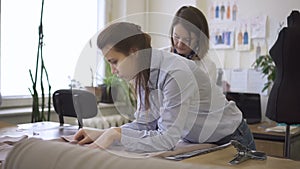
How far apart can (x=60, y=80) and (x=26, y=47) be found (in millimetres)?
427

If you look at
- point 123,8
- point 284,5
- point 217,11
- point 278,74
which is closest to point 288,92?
point 278,74

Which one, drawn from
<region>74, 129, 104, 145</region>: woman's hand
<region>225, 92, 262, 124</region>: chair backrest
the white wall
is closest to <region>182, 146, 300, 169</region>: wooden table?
<region>74, 129, 104, 145</region>: woman's hand

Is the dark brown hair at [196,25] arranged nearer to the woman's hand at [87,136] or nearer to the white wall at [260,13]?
the woman's hand at [87,136]

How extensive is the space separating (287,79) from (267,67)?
2.54 ft

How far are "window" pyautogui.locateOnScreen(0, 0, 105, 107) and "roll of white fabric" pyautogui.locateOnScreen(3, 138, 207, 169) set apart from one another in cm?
225

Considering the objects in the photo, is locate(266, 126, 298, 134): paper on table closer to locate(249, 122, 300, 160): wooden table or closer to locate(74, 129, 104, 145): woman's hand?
locate(249, 122, 300, 160): wooden table

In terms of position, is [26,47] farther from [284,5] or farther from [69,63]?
[284,5]

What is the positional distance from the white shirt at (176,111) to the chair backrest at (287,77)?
3.55 feet

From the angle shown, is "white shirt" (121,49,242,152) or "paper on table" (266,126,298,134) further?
"paper on table" (266,126,298,134)

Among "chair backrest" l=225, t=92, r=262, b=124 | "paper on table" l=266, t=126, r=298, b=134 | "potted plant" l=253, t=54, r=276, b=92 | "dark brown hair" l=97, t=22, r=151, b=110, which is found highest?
"dark brown hair" l=97, t=22, r=151, b=110

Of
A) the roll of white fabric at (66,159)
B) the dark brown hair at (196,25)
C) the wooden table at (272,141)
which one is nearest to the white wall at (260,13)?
the wooden table at (272,141)

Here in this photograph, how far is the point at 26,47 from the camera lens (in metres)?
3.30

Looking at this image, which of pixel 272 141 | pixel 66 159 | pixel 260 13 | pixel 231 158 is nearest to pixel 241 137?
pixel 231 158

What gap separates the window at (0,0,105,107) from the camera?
3.15 metres
